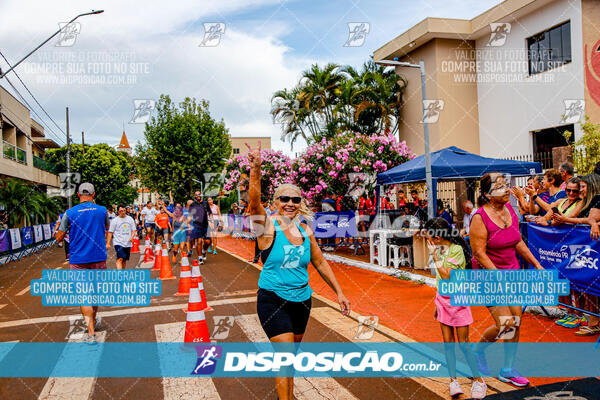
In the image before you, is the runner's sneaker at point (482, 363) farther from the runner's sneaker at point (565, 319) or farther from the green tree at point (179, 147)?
the green tree at point (179, 147)

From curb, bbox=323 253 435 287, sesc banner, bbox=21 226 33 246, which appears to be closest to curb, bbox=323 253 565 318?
curb, bbox=323 253 435 287

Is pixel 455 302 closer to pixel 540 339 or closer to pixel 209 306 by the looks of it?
pixel 540 339

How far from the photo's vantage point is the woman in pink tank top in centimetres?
390

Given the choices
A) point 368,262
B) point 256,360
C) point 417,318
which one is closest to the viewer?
point 256,360

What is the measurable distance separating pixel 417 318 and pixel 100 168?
163 feet

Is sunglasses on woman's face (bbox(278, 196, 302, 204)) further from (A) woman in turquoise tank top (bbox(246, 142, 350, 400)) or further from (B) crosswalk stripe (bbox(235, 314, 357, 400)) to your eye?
(B) crosswalk stripe (bbox(235, 314, 357, 400))

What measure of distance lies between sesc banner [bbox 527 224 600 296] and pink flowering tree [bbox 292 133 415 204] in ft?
30.7

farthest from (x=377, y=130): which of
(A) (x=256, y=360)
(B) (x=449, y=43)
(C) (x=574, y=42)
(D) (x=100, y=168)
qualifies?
(D) (x=100, y=168)

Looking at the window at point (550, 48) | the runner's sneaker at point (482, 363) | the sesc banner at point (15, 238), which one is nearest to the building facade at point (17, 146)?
the sesc banner at point (15, 238)

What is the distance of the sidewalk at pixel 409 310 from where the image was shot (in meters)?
5.58

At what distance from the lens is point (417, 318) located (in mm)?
6531

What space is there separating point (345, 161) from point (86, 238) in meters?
11.0

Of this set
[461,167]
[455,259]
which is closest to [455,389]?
[455,259]

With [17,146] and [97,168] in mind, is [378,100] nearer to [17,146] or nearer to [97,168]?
[17,146]
